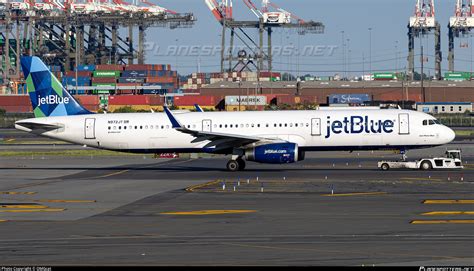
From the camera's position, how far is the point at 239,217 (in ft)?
125

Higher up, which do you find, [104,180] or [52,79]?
[52,79]

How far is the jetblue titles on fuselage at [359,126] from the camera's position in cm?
6122

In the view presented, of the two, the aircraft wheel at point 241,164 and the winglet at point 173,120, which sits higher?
the winglet at point 173,120

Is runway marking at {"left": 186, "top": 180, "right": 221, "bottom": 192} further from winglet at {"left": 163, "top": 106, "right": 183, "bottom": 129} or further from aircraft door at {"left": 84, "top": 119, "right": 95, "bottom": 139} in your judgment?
aircraft door at {"left": 84, "top": 119, "right": 95, "bottom": 139}

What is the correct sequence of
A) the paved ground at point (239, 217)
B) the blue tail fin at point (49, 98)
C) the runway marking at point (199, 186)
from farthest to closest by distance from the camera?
the blue tail fin at point (49, 98), the runway marking at point (199, 186), the paved ground at point (239, 217)

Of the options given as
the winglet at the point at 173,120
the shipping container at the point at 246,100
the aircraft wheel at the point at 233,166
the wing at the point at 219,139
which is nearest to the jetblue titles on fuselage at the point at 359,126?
the wing at the point at 219,139

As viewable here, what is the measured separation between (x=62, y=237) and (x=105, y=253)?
14.6ft

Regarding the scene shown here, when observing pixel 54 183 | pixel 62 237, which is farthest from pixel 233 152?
pixel 62 237

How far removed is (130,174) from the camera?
62.7 metres

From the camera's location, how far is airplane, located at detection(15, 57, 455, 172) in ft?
201

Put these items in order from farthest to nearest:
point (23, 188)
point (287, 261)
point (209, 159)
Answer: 1. point (209, 159)
2. point (23, 188)
3. point (287, 261)

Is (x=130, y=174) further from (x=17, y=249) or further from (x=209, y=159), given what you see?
(x=17, y=249)

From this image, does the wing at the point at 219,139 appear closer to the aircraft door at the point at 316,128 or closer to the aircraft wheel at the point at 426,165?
the aircraft door at the point at 316,128

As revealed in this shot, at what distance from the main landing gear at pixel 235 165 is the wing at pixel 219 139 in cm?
104
